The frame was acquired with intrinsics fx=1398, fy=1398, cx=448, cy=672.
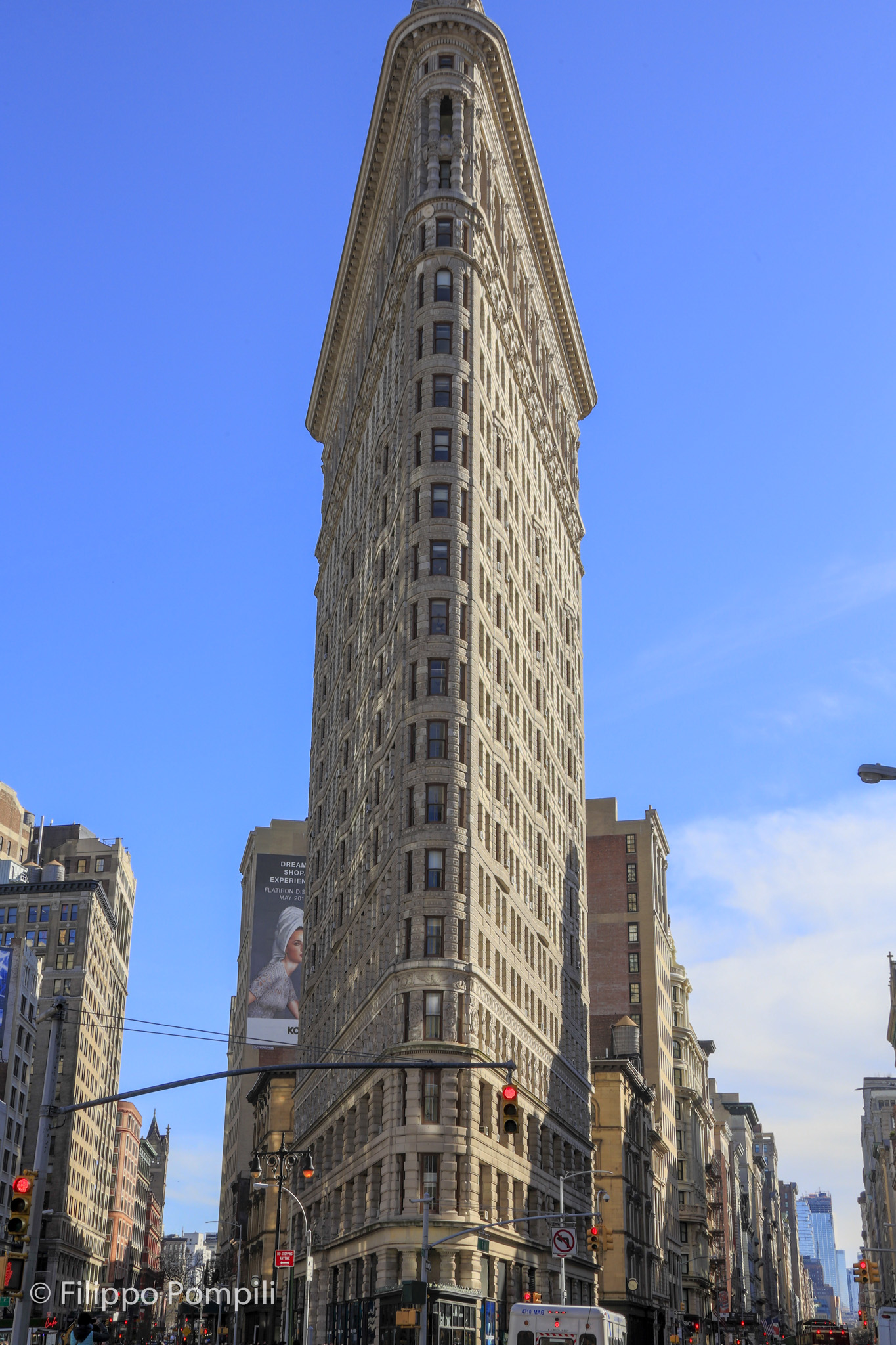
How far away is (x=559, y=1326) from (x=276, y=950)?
6047 inches

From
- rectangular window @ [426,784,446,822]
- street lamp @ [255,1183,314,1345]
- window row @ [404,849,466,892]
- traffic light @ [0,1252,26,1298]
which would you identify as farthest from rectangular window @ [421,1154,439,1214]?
traffic light @ [0,1252,26,1298]

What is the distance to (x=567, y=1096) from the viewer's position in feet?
311

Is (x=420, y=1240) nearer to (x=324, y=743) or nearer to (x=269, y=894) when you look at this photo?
(x=324, y=743)

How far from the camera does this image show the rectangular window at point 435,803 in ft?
233

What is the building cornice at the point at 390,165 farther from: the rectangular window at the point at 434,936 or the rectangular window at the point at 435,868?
the rectangular window at the point at 434,936

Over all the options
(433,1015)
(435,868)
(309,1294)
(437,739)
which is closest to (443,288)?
(437,739)

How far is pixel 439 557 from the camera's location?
76.6m

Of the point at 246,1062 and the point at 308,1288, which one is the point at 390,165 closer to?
the point at 308,1288

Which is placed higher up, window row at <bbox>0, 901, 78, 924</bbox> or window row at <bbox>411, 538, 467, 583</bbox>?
window row at <bbox>0, 901, 78, 924</bbox>

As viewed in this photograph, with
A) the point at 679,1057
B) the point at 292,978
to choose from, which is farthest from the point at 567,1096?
the point at 292,978

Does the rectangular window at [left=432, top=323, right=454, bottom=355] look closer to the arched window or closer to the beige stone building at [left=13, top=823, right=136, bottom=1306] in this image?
the arched window

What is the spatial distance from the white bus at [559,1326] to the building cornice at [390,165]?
78733 millimetres

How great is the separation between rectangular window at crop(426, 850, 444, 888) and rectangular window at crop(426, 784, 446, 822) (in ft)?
5.84

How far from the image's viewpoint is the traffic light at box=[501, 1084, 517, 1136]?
29375 mm
